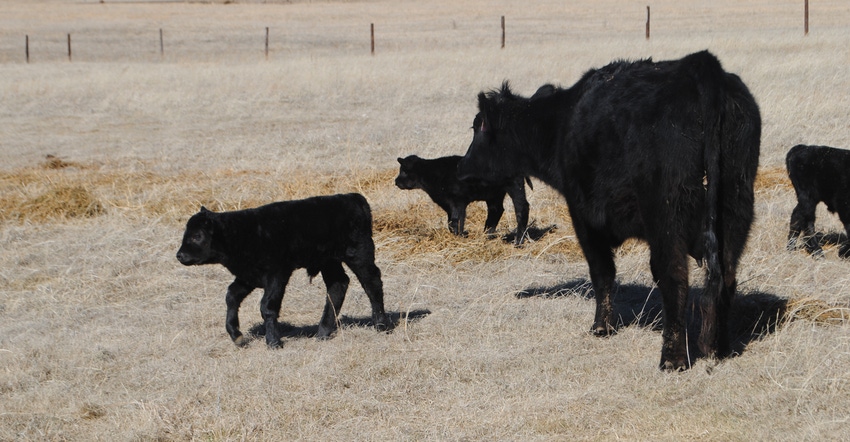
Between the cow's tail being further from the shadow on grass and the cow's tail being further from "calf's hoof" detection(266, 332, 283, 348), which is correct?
the shadow on grass

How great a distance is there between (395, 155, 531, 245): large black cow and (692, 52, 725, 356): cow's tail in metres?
4.24

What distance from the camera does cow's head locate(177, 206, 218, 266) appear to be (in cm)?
720

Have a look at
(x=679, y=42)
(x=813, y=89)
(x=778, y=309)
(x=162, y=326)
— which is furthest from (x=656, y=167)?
(x=679, y=42)

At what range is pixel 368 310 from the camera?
27.5ft

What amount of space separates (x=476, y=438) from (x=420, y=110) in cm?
1523

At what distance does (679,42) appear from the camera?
2881 cm

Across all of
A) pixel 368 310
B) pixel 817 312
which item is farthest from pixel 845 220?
pixel 368 310

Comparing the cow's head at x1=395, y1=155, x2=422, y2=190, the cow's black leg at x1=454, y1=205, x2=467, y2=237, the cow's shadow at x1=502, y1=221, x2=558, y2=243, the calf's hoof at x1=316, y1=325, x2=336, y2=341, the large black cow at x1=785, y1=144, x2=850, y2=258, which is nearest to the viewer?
the calf's hoof at x1=316, y1=325, x2=336, y2=341

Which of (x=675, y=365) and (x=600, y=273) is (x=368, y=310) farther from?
(x=675, y=365)

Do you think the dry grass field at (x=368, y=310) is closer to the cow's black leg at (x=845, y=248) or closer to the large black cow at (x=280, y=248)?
the large black cow at (x=280, y=248)

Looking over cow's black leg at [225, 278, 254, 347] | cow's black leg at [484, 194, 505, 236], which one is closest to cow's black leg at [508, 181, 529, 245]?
cow's black leg at [484, 194, 505, 236]

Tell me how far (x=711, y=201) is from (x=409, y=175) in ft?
20.9

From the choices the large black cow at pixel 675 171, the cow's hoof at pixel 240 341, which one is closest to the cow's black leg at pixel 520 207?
the large black cow at pixel 675 171

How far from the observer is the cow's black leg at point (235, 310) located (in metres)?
7.17
